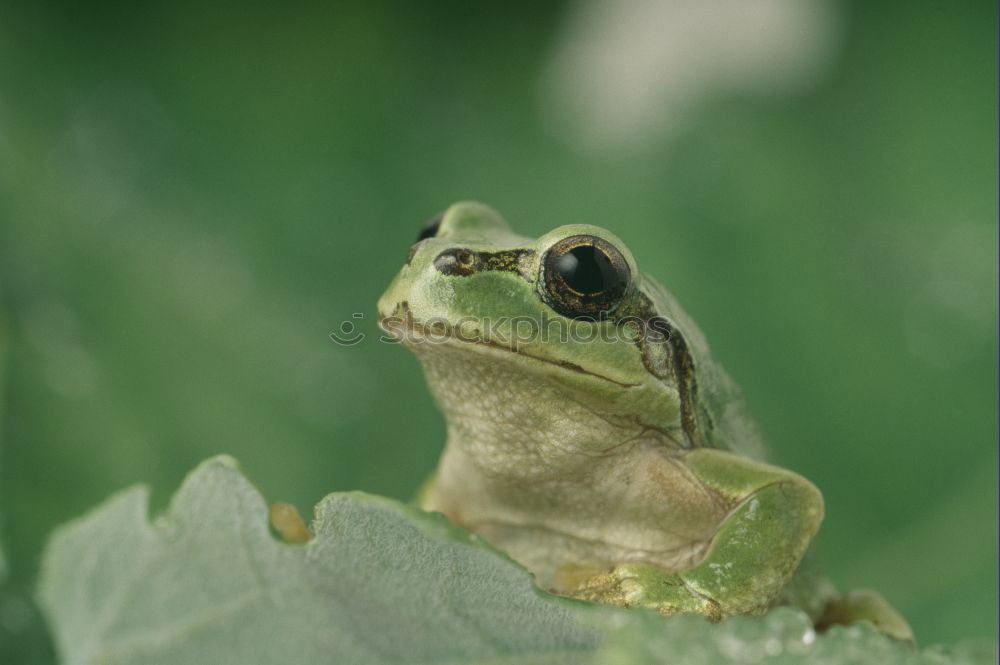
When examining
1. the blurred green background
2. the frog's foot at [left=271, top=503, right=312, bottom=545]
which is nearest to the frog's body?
the frog's foot at [left=271, top=503, right=312, bottom=545]

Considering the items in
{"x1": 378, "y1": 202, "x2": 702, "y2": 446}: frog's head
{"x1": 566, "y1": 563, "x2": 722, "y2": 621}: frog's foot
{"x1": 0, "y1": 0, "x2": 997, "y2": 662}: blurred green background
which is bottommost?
{"x1": 566, "y1": 563, "x2": 722, "y2": 621}: frog's foot

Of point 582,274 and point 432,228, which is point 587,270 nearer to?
point 582,274

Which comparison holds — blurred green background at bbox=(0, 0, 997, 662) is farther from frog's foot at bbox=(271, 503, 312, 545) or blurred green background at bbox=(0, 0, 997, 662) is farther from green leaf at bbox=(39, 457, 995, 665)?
green leaf at bbox=(39, 457, 995, 665)

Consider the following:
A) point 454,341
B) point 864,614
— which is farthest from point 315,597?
point 864,614

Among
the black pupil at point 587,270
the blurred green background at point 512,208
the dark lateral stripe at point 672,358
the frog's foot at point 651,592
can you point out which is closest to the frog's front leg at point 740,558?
the frog's foot at point 651,592

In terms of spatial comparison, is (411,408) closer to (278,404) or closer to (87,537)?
(278,404)

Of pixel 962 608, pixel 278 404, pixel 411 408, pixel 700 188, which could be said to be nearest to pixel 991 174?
pixel 700 188

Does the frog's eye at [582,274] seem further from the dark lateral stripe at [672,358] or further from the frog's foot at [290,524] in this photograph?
the frog's foot at [290,524]
